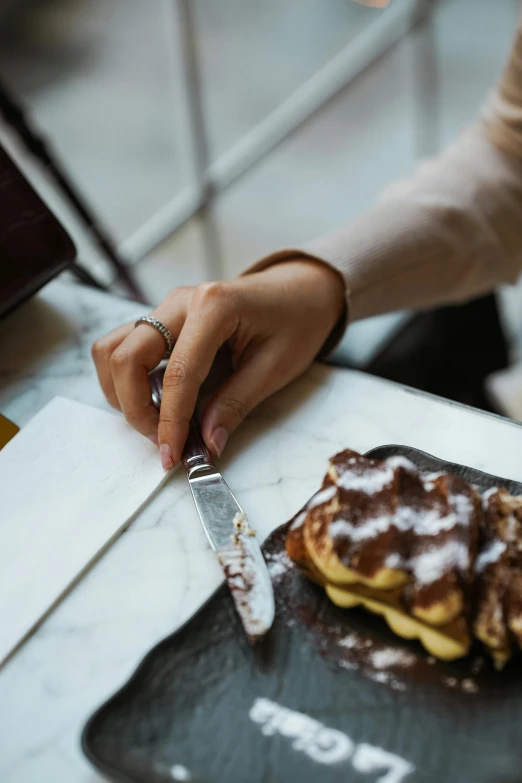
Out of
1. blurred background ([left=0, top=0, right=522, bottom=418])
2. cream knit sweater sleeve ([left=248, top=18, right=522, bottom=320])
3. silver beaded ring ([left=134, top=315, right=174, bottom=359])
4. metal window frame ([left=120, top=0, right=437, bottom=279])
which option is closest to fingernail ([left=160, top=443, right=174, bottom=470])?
silver beaded ring ([left=134, top=315, right=174, bottom=359])

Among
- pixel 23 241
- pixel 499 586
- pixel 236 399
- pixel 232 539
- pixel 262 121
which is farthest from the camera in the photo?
pixel 262 121

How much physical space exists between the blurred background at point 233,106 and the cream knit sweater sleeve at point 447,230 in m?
0.75

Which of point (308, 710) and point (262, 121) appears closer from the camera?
point (308, 710)

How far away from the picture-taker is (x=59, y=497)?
659mm

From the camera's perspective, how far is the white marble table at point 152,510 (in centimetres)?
52

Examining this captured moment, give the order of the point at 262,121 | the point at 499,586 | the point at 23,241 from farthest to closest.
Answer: the point at 262,121 < the point at 23,241 < the point at 499,586

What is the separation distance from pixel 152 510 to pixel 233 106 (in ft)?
6.45

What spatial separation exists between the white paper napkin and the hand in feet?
0.10

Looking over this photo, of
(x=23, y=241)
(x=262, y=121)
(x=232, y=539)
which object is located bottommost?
(x=262, y=121)

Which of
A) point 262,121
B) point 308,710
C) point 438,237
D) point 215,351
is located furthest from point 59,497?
point 262,121

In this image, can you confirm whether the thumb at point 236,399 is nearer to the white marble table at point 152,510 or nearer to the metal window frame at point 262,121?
the white marble table at point 152,510

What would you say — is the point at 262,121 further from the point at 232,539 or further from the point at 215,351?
the point at 232,539

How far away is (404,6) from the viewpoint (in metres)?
2.36

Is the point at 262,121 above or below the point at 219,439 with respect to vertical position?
below
